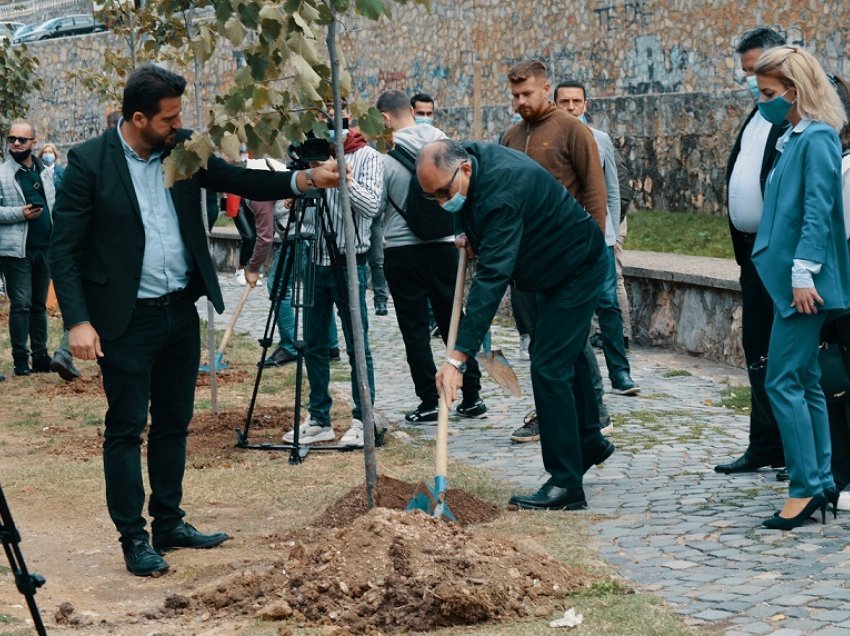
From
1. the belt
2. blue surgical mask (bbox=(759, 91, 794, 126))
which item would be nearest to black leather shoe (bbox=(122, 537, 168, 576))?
the belt

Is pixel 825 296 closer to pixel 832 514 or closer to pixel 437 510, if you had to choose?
pixel 832 514

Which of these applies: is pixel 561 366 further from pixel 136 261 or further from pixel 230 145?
pixel 136 261

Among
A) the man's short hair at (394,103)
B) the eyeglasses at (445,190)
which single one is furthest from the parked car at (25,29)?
the eyeglasses at (445,190)

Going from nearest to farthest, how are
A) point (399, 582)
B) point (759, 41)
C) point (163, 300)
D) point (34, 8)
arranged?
point (399, 582)
point (163, 300)
point (759, 41)
point (34, 8)

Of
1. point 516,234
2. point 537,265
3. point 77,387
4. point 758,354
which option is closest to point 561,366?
point 537,265

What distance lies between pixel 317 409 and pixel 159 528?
2.41 m

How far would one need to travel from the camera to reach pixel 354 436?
27.1 ft

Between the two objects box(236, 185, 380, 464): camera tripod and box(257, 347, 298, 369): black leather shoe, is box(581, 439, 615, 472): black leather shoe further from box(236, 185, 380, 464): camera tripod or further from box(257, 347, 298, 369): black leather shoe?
box(257, 347, 298, 369): black leather shoe

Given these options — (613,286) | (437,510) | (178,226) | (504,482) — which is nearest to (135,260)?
(178,226)

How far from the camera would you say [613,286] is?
9.88m

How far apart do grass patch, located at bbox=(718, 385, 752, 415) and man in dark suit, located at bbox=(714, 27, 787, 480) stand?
1926mm

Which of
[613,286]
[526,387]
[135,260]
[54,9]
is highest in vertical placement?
[54,9]

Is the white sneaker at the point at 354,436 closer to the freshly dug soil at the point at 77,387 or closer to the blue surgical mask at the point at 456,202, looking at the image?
the blue surgical mask at the point at 456,202

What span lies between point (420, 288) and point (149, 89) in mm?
3354
